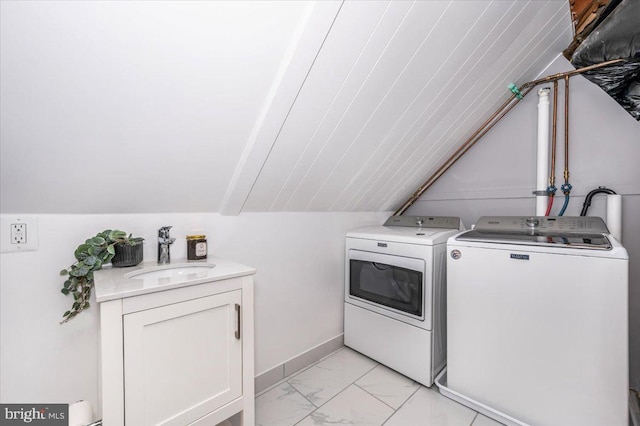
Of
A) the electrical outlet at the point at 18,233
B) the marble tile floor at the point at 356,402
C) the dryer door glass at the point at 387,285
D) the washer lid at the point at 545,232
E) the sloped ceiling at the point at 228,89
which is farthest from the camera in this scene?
the dryer door glass at the point at 387,285

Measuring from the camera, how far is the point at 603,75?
1.34m

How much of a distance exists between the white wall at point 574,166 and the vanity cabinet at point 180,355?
1.99 meters

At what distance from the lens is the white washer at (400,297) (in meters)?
1.69

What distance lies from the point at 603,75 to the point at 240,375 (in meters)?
2.19

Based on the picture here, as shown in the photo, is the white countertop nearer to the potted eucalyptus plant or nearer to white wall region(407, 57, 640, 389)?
the potted eucalyptus plant

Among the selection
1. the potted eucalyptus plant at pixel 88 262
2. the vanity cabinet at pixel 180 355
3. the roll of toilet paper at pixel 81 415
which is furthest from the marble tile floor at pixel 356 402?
the potted eucalyptus plant at pixel 88 262

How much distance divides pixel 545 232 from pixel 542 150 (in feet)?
2.10

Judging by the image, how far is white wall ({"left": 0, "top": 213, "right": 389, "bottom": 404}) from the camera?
3.43ft

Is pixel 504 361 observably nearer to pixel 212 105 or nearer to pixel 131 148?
pixel 212 105

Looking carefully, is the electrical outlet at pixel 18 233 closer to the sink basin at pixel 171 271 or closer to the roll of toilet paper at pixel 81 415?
the sink basin at pixel 171 271

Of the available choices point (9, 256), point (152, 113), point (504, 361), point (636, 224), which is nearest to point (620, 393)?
point (504, 361)

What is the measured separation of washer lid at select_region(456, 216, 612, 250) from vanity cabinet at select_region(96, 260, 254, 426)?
1.29m

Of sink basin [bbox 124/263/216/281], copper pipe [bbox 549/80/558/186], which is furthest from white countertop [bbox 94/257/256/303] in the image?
copper pipe [bbox 549/80/558/186]

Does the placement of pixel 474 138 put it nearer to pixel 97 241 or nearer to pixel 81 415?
pixel 97 241
